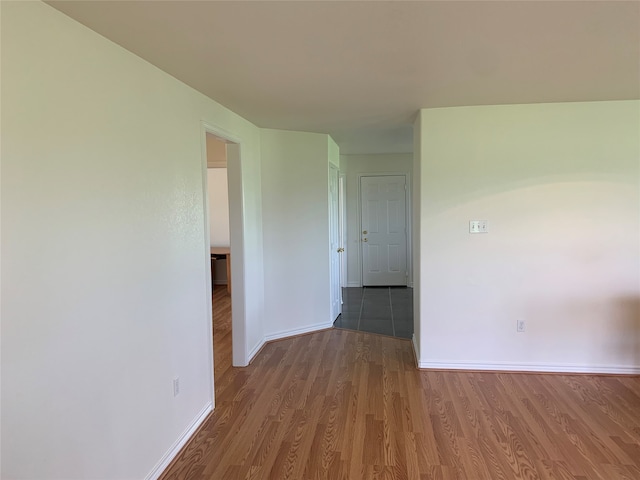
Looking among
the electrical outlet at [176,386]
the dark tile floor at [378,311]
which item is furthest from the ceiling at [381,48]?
the dark tile floor at [378,311]

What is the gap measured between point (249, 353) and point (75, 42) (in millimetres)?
2742

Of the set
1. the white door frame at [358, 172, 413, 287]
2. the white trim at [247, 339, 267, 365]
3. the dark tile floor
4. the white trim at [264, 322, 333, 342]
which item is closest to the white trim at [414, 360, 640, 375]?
the dark tile floor

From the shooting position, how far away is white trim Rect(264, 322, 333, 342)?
4.18 m

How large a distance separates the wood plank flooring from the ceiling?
2113 mm

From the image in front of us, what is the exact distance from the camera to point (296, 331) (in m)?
4.34

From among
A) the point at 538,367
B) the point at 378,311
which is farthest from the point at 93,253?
the point at 378,311

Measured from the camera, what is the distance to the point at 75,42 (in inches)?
62.6

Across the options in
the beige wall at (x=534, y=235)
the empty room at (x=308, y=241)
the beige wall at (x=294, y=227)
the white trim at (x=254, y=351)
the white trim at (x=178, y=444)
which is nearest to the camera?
the empty room at (x=308, y=241)

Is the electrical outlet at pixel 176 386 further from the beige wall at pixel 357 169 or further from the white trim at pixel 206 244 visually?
the beige wall at pixel 357 169

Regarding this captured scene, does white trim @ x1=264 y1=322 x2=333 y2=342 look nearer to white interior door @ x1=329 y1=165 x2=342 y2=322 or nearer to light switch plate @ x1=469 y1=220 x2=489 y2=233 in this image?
white interior door @ x1=329 y1=165 x2=342 y2=322

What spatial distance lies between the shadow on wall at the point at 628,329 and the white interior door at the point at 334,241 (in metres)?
2.63

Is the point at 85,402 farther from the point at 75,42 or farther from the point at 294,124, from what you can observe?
the point at 294,124

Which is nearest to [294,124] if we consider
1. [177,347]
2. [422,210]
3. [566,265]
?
[422,210]

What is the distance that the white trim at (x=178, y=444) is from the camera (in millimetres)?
2131
